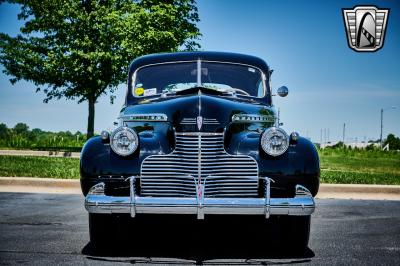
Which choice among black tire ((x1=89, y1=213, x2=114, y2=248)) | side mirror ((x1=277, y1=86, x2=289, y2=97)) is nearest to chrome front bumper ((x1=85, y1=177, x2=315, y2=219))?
black tire ((x1=89, y1=213, x2=114, y2=248))

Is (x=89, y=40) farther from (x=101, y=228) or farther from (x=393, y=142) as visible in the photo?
(x=393, y=142)

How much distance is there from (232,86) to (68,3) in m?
21.2

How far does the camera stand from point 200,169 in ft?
14.3

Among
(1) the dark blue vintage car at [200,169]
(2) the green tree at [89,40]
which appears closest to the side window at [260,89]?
(1) the dark blue vintage car at [200,169]

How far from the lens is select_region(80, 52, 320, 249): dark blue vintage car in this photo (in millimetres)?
4125

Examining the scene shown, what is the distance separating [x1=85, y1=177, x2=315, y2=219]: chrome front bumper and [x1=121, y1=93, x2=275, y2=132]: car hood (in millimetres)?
700

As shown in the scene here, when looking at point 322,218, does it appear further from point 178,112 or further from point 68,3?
point 68,3

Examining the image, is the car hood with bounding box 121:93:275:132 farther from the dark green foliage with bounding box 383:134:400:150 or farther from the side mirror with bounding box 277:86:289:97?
the dark green foliage with bounding box 383:134:400:150

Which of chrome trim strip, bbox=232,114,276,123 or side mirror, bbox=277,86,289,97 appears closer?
chrome trim strip, bbox=232,114,276,123

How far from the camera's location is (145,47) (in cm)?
2316

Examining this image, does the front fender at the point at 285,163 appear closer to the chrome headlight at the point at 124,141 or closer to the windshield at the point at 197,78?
the chrome headlight at the point at 124,141

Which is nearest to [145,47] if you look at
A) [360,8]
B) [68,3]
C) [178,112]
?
[68,3]

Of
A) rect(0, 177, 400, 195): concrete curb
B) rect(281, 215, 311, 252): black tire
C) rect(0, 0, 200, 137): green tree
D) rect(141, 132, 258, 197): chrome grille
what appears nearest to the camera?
rect(141, 132, 258, 197): chrome grille

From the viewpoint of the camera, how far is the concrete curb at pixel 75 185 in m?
10.4
